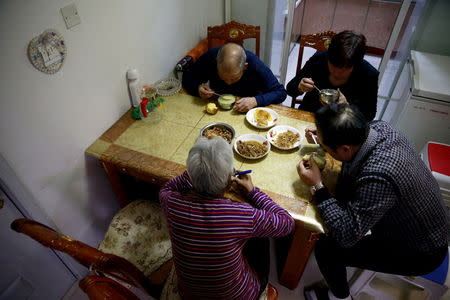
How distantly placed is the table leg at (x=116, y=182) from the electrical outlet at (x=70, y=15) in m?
0.87

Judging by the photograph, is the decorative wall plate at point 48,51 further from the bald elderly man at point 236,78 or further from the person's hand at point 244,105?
the person's hand at point 244,105

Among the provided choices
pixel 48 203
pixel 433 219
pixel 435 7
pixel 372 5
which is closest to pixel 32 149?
pixel 48 203

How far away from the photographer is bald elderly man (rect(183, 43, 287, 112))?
2.07m

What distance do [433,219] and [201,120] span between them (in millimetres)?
1519

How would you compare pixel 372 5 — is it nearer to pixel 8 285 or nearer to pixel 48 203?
pixel 48 203

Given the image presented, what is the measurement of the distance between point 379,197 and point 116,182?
1686 millimetres

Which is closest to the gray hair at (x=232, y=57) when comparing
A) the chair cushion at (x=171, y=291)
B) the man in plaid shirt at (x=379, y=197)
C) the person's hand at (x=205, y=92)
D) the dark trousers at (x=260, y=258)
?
the person's hand at (x=205, y=92)

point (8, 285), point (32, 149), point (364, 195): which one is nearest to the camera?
point (364, 195)

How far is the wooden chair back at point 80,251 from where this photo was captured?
3.60ft

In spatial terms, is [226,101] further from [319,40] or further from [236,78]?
[319,40]

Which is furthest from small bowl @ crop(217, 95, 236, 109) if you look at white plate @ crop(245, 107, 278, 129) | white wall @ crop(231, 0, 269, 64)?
white wall @ crop(231, 0, 269, 64)

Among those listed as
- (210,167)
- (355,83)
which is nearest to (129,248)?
(210,167)

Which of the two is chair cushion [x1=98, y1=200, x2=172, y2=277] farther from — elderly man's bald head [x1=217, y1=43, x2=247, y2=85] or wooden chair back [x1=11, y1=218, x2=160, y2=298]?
elderly man's bald head [x1=217, y1=43, x2=247, y2=85]

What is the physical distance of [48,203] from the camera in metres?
1.67
